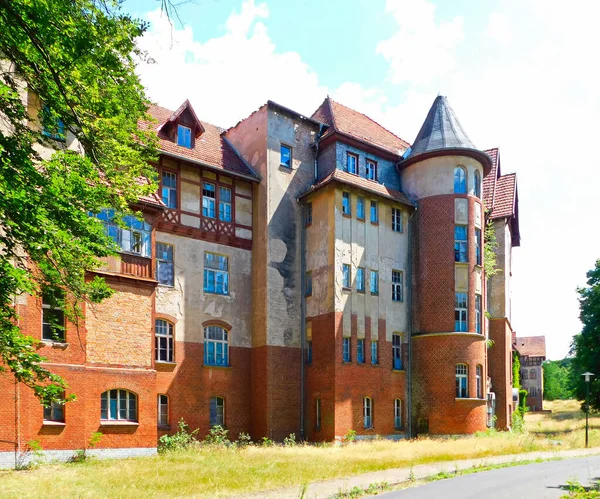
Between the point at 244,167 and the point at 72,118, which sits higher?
the point at 244,167

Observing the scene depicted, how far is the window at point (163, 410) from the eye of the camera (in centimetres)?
2475

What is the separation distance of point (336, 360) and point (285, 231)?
655cm

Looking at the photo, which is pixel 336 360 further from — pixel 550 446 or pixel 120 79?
pixel 120 79

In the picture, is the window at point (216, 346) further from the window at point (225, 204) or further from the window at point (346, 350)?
the window at point (346, 350)

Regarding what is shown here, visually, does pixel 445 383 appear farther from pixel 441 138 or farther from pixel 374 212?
pixel 441 138

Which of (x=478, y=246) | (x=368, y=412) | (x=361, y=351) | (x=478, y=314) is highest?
(x=478, y=246)

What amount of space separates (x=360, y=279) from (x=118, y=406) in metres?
12.7

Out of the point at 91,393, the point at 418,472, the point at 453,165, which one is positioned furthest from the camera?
the point at 453,165

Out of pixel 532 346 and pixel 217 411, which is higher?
pixel 217 411

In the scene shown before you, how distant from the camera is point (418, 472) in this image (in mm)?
17141

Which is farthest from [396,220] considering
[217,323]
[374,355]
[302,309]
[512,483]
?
[512,483]

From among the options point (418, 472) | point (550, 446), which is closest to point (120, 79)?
point (418, 472)

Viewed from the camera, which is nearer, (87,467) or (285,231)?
(87,467)

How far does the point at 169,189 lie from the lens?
26484 mm
